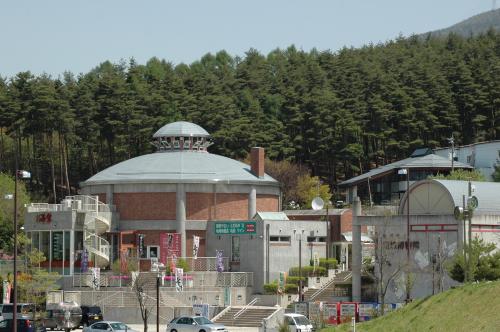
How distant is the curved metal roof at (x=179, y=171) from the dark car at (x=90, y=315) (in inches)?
762

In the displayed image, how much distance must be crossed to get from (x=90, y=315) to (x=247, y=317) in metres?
10.4

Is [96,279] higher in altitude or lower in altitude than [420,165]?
lower

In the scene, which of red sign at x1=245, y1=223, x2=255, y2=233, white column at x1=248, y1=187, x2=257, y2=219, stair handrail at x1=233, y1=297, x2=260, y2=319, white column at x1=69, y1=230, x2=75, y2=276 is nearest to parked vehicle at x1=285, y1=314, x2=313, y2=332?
stair handrail at x1=233, y1=297, x2=260, y2=319

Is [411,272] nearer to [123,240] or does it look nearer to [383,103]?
[123,240]

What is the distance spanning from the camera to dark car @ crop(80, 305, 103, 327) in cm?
6862

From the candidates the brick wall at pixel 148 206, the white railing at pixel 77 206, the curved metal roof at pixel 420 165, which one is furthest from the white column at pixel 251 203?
the curved metal roof at pixel 420 165

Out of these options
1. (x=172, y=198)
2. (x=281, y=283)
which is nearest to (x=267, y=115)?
(x=172, y=198)

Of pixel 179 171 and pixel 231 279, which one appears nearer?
pixel 231 279

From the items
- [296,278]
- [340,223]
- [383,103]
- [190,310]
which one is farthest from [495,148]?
[190,310]

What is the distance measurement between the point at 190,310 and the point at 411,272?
14.4 m

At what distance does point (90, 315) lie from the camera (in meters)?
68.8

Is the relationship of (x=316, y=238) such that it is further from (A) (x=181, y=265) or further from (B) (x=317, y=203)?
(A) (x=181, y=265)

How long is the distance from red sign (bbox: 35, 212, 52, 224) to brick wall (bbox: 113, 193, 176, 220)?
22.9 ft

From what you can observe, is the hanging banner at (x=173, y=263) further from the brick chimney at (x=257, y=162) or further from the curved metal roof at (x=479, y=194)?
the curved metal roof at (x=479, y=194)
